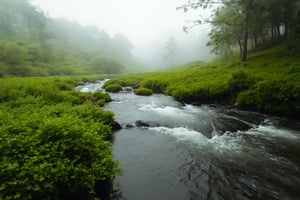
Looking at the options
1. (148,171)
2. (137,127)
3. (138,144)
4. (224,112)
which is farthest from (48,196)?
(224,112)

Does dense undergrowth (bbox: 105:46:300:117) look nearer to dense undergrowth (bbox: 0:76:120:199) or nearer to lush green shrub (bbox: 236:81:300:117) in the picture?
lush green shrub (bbox: 236:81:300:117)

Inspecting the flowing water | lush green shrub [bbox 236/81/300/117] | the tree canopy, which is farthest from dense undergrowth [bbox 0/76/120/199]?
the tree canopy

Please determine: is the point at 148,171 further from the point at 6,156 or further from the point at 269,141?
the point at 269,141

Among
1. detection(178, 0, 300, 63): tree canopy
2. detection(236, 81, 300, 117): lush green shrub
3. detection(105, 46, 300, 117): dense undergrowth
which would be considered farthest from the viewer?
detection(178, 0, 300, 63): tree canopy

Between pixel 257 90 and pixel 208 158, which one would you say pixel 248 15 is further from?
pixel 208 158

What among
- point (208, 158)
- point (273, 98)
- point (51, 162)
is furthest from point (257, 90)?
point (51, 162)

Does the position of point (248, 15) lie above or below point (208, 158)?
→ above

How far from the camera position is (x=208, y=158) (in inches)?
251

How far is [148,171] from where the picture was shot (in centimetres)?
574

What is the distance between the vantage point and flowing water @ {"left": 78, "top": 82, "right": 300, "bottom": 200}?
479 cm

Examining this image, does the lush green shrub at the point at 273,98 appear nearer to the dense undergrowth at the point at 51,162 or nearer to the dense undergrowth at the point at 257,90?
the dense undergrowth at the point at 257,90

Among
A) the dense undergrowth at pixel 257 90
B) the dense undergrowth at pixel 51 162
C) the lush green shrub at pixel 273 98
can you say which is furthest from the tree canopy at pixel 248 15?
the dense undergrowth at pixel 51 162

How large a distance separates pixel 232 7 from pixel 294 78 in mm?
13258

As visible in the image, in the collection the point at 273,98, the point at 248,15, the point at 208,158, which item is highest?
the point at 248,15
